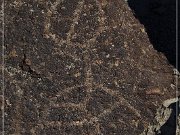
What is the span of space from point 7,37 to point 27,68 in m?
0.25

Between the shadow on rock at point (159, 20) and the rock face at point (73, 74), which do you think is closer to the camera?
the rock face at point (73, 74)

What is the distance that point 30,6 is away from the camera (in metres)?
3.57

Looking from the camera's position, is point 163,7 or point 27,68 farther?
point 163,7

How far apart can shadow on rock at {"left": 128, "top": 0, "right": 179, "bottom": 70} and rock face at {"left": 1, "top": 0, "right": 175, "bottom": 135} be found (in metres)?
0.37

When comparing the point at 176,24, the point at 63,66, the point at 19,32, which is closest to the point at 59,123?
the point at 63,66

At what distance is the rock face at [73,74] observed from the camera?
349 centimetres

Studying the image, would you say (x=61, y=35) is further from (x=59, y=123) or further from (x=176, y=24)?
(x=176, y=24)

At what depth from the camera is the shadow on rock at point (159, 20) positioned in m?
3.99

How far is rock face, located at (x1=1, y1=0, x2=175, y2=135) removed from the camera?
349 cm

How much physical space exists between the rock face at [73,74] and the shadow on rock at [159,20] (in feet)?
1.22

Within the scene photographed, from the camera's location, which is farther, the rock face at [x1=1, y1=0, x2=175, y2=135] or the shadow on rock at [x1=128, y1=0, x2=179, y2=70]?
the shadow on rock at [x1=128, y1=0, x2=179, y2=70]

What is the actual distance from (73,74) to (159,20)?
0.95 metres

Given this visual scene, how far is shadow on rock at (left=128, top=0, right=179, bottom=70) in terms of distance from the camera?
3988 mm

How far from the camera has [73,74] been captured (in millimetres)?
3545
